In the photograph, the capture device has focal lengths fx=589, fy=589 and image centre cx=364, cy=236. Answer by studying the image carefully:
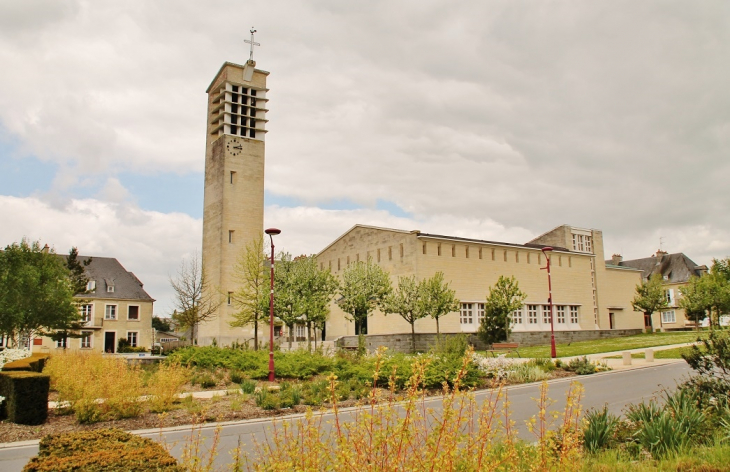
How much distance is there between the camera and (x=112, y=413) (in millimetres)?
13586

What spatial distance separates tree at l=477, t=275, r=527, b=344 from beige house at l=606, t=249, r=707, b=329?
35.7 meters

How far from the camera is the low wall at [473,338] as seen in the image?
38469 millimetres

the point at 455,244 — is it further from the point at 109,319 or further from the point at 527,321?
the point at 109,319

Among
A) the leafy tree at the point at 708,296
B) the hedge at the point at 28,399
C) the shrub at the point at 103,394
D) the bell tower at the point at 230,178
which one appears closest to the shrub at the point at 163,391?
the shrub at the point at 103,394

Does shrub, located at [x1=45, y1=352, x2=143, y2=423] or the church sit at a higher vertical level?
the church

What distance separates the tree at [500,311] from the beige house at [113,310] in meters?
33.9

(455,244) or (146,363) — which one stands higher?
(455,244)

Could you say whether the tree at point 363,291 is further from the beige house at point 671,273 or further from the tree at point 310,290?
the beige house at point 671,273

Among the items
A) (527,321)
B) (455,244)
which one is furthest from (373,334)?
(527,321)

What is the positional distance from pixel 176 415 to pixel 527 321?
37.0 m

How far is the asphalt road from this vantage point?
33.0 feet

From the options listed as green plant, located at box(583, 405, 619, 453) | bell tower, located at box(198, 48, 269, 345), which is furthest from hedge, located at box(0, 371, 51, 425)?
bell tower, located at box(198, 48, 269, 345)

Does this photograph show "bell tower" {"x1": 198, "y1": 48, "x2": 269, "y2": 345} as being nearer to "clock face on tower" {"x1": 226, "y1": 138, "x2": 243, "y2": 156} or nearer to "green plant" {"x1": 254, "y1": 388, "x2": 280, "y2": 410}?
"clock face on tower" {"x1": 226, "y1": 138, "x2": 243, "y2": 156}

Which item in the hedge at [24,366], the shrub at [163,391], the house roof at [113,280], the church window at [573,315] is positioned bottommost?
the shrub at [163,391]
